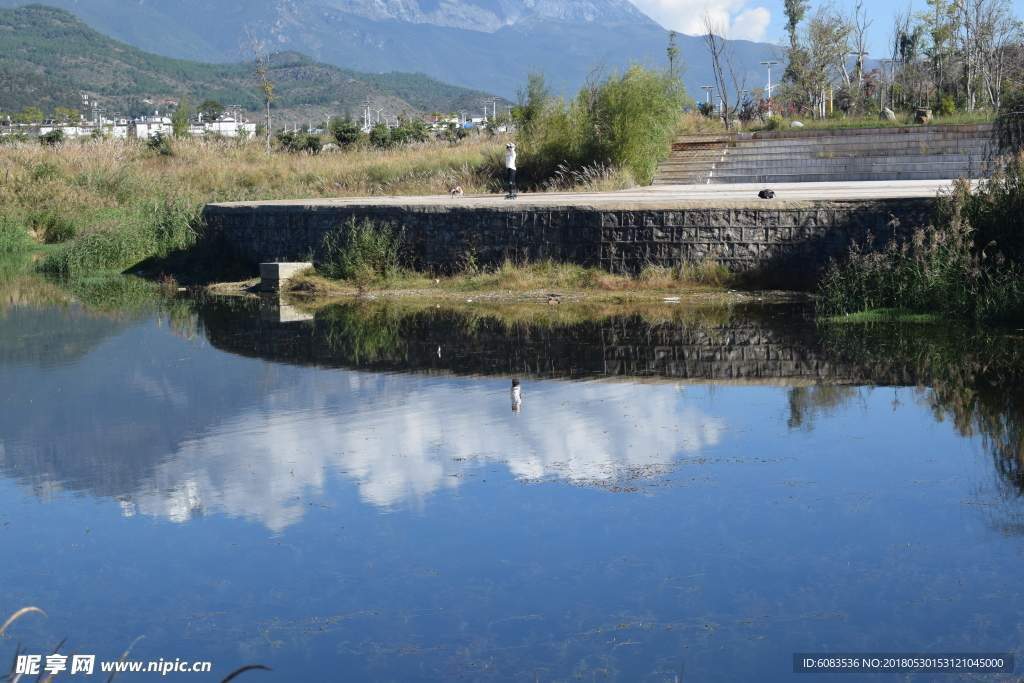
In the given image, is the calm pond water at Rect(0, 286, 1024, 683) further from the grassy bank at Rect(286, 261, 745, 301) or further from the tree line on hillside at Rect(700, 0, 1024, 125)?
the tree line on hillside at Rect(700, 0, 1024, 125)

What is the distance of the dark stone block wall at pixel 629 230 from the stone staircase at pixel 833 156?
11.2 metres

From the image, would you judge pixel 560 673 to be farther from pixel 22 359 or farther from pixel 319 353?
pixel 22 359

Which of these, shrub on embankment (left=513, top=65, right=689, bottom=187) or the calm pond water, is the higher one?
shrub on embankment (left=513, top=65, right=689, bottom=187)

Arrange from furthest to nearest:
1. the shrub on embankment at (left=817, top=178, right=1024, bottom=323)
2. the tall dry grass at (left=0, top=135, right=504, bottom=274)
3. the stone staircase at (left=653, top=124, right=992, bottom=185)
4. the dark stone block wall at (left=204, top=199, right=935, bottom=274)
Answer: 1. the stone staircase at (left=653, top=124, right=992, bottom=185)
2. the tall dry grass at (left=0, top=135, right=504, bottom=274)
3. the dark stone block wall at (left=204, top=199, right=935, bottom=274)
4. the shrub on embankment at (left=817, top=178, right=1024, bottom=323)

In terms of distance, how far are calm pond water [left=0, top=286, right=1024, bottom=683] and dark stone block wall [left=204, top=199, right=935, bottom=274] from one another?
4.11m

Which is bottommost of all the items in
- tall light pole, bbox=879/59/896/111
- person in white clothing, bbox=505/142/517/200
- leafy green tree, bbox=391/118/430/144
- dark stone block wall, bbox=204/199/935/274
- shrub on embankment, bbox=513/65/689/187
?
dark stone block wall, bbox=204/199/935/274

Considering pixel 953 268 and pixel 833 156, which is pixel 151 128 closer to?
pixel 833 156

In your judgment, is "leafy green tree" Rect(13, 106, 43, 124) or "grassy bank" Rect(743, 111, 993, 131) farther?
"leafy green tree" Rect(13, 106, 43, 124)

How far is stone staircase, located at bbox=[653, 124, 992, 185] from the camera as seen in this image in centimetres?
2662

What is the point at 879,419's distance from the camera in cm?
867

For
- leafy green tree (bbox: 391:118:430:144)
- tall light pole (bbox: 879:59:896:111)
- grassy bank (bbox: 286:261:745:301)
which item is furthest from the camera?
leafy green tree (bbox: 391:118:430:144)

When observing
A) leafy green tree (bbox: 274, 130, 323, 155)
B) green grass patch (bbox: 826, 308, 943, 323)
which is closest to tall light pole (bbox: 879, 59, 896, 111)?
leafy green tree (bbox: 274, 130, 323, 155)

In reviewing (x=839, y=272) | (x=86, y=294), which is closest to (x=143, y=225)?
(x=86, y=294)

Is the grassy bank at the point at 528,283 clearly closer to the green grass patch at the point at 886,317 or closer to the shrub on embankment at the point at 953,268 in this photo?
the shrub on embankment at the point at 953,268
